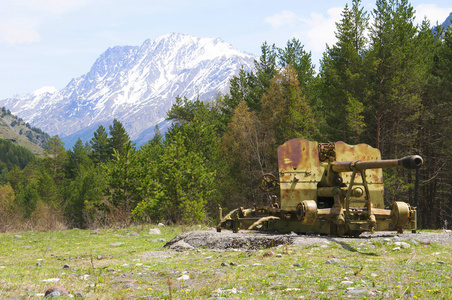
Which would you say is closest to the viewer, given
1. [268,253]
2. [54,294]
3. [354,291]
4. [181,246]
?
[354,291]

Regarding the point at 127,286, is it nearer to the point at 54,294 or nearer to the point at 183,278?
the point at 183,278

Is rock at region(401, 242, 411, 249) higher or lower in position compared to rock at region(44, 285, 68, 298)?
lower

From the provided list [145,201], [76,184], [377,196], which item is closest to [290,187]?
[377,196]

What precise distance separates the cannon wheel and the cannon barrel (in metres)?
1.97

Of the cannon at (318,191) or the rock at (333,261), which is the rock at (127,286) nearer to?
the rock at (333,261)

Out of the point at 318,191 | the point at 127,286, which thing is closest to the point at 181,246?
the point at 318,191

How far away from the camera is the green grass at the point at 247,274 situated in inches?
229

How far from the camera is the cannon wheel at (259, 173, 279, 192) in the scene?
46.0ft

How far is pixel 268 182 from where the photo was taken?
46.1 feet

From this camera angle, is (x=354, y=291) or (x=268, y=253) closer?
(x=354, y=291)

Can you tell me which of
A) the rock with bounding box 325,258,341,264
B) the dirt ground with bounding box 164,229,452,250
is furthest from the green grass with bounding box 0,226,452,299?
the dirt ground with bounding box 164,229,452,250

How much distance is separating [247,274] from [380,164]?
16.8 ft

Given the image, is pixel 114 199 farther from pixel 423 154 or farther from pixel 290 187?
pixel 423 154

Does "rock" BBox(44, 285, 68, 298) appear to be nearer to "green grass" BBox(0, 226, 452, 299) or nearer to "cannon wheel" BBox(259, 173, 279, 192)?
"green grass" BBox(0, 226, 452, 299)
